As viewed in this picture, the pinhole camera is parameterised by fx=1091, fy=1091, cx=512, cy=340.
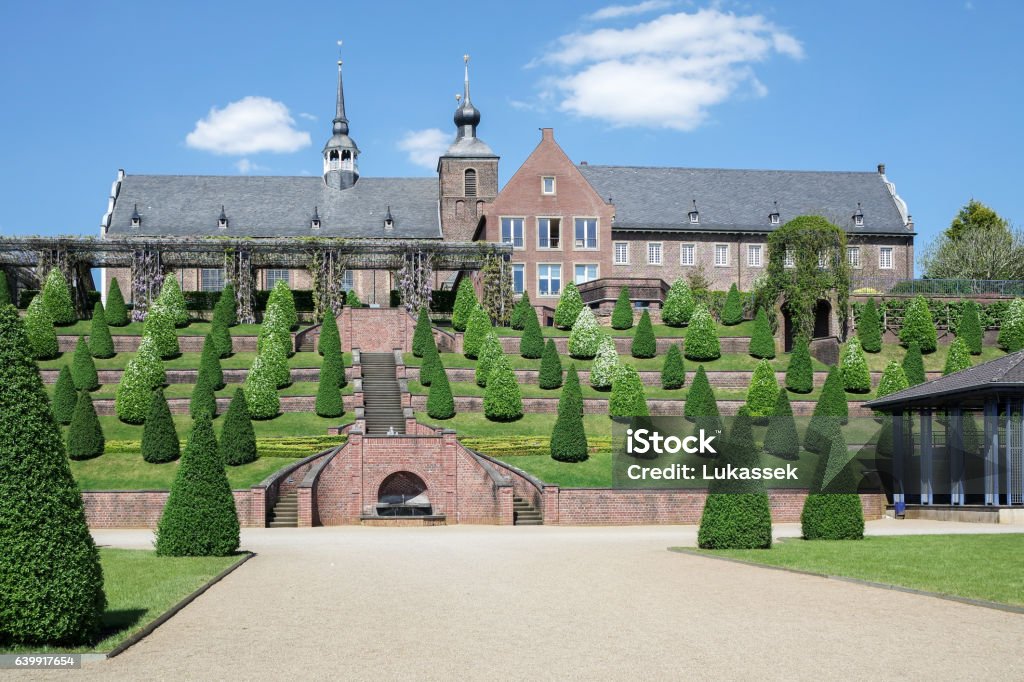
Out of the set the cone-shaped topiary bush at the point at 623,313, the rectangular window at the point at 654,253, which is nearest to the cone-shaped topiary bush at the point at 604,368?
the cone-shaped topiary bush at the point at 623,313

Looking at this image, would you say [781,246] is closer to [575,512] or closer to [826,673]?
[575,512]

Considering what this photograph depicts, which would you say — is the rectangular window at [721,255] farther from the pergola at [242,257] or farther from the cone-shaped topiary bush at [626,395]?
the cone-shaped topiary bush at [626,395]

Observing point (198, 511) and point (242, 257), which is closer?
point (198, 511)

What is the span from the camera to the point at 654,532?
2917cm

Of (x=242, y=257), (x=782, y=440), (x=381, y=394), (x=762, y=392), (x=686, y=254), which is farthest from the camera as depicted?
(x=686, y=254)

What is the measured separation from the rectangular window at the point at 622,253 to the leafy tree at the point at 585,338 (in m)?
20.2

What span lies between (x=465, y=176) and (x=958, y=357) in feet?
122

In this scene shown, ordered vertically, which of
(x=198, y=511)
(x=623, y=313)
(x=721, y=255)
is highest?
Answer: (x=721, y=255)

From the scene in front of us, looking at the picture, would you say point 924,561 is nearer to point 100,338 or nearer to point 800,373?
point 800,373

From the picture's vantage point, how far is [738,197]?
259ft

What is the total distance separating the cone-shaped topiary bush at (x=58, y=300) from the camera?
56.7 meters

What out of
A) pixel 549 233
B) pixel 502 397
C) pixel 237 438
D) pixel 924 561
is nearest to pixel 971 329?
pixel 549 233

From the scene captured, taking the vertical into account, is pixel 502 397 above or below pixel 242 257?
below

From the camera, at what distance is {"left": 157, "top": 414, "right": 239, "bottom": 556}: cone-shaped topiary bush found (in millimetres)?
21188
